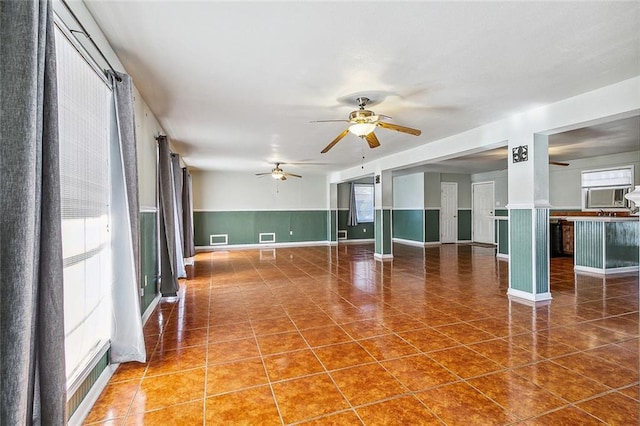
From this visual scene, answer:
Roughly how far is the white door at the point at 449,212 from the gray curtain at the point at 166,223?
8.90m

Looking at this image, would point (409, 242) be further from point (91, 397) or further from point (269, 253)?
point (91, 397)

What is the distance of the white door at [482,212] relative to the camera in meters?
10.6

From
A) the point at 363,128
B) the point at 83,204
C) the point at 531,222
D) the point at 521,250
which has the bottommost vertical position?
the point at 521,250

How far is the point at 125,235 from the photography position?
100 inches

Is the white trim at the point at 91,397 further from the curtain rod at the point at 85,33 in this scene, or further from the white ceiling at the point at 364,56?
the white ceiling at the point at 364,56

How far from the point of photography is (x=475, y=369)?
2.43 metres

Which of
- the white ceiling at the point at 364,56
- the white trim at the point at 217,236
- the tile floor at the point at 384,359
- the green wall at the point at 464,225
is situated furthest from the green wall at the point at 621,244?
the white trim at the point at 217,236

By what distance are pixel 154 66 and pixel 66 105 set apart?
4.10 ft

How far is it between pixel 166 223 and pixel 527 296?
192 inches

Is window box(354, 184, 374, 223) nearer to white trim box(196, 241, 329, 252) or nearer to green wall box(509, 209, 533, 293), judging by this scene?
white trim box(196, 241, 329, 252)

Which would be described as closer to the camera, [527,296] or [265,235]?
[527,296]

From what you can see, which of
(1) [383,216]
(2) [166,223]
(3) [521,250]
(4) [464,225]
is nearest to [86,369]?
(2) [166,223]

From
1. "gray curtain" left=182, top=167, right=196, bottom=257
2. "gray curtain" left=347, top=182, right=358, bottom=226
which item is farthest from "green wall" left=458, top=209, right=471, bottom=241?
"gray curtain" left=182, top=167, right=196, bottom=257

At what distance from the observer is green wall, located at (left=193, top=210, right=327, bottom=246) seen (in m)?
10.2
